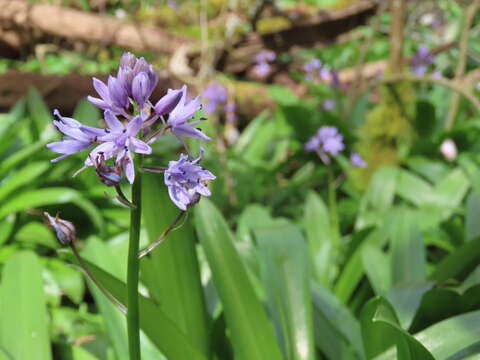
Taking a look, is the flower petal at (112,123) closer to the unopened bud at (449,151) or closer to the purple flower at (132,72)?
the purple flower at (132,72)

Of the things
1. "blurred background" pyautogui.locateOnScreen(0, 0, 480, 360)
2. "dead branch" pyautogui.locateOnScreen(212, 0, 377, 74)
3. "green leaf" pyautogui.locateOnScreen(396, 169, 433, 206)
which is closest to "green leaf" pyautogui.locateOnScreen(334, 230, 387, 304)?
"blurred background" pyautogui.locateOnScreen(0, 0, 480, 360)

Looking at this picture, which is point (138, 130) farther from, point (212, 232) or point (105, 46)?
point (105, 46)

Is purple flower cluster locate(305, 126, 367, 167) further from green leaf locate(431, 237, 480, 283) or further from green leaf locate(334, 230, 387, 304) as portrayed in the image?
green leaf locate(431, 237, 480, 283)

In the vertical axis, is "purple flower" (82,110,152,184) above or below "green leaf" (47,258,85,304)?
above

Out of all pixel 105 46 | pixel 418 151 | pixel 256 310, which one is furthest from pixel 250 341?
pixel 105 46

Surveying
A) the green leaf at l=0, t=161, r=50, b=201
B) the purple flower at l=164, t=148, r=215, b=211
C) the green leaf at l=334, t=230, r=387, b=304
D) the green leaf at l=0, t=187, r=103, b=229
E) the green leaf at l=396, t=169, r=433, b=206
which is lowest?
the green leaf at l=396, t=169, r=433, b=206

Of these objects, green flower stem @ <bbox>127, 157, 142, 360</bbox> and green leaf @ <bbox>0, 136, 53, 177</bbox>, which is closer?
green flower stem @ <bbox>127, 157, 142, 360</bbox>
